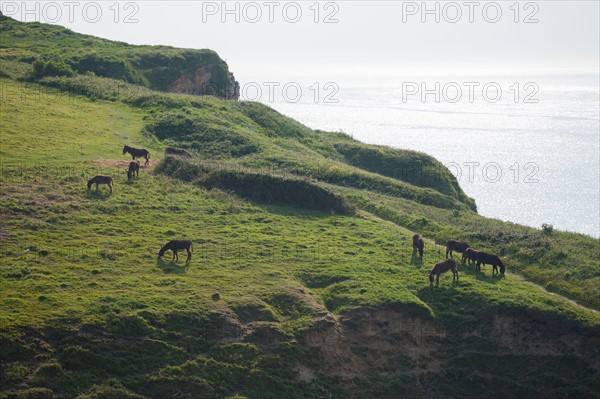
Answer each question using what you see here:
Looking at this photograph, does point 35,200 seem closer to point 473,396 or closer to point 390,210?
point 390,210

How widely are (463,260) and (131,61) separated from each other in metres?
58.6

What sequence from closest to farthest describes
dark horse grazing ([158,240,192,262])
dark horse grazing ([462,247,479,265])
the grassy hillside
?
the grassy hillside
dark horse grazing ([158,240,192,262])
dark horse grazing ([462,247,479,265])

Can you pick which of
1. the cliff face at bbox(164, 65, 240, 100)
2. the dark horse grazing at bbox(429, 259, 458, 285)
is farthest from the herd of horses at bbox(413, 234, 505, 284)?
the cliff face at bbox(164, 65, 240, 100)

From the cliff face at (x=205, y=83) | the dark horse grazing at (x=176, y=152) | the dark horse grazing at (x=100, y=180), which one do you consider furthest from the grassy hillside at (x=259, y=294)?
the cliff face at (x=205, y=83)

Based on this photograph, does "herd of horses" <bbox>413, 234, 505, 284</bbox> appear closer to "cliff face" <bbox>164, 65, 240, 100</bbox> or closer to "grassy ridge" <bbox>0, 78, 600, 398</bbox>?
"grassy ridge" <bbox>0, 78, 600, 398</bbox>

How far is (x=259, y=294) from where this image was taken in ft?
124

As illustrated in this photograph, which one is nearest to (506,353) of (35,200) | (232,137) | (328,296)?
(328,296)

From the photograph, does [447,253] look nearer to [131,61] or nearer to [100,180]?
[100,180]

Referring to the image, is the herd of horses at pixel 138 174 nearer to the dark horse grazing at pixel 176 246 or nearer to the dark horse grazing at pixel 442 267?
the dark horse grazing at pixel 176 246

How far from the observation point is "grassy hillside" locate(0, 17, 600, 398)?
108 feet

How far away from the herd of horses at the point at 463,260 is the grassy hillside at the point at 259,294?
0.64m

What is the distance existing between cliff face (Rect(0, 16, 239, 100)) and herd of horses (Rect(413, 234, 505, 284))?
5266 cm

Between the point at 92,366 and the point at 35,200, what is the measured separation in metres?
17.0

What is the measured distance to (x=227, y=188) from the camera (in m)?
53.2
